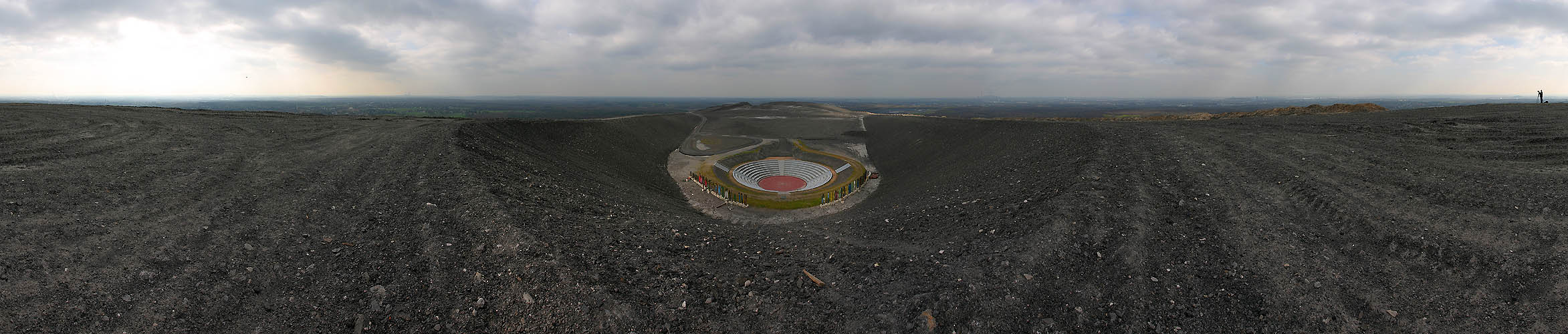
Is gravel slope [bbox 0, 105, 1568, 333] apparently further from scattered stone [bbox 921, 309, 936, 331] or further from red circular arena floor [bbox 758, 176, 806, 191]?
red circular arena floor [bbox 758, 176, 806, 191]

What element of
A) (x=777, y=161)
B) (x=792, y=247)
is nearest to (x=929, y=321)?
(x=792, y=247)

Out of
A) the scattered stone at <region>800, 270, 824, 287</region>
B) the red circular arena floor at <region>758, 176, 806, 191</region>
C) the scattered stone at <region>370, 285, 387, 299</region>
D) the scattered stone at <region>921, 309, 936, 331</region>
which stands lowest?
the red circular arena floor at <region>758, 176, 806, 191</region>

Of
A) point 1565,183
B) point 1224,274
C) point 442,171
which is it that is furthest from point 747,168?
point 1565,183

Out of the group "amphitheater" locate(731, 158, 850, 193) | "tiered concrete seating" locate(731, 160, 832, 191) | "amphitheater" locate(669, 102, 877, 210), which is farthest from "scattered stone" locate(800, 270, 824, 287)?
"tiered concrete seating" locate(731, 160, 832, 191)

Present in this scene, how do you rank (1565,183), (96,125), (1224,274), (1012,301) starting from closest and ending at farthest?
(1012,301)
(1224,274)
(1565,183)
(96,125)

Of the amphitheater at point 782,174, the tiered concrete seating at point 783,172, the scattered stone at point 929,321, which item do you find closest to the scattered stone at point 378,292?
the scattered stone at point 929,321

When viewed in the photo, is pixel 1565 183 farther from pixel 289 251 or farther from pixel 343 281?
pixel 289 251
